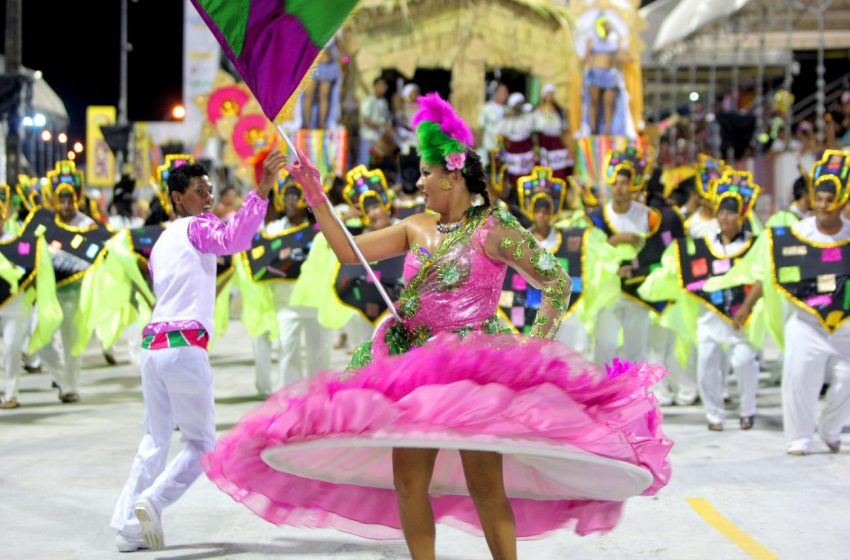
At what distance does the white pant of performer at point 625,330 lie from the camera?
39.7 feet

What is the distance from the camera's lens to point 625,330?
478 inches

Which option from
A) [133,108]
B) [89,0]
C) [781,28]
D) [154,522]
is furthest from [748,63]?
[133,108]

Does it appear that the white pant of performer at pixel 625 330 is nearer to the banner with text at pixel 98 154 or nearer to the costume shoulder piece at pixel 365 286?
the costume shoulder piece at pixel 365 286

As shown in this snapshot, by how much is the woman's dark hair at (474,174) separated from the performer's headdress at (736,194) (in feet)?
19.5

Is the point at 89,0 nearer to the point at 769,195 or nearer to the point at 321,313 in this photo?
the point at 769,195

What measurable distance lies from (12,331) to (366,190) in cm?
340

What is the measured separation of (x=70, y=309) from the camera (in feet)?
41.0

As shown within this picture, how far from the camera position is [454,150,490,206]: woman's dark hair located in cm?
527

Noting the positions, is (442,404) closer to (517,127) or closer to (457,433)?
(457,433)

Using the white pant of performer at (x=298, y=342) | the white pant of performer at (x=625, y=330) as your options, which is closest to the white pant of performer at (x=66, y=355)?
the white pant of performer at (x=298, y=342)

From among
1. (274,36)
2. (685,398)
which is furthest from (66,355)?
(274,36)

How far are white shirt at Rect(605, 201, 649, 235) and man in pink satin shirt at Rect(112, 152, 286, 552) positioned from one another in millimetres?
6070

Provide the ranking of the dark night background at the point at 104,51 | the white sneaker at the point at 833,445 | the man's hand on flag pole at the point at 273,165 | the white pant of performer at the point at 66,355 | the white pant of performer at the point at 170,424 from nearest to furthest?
the man's hand on flag pole at the point at 273,165 < the white pant of performer at the point at 170,424 < the white sneaker at the point at 833,445 < the white pant of performer at the point at 66,355 < the dark night background at the point at 104,51

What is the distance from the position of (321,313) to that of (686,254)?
3.17 meters
